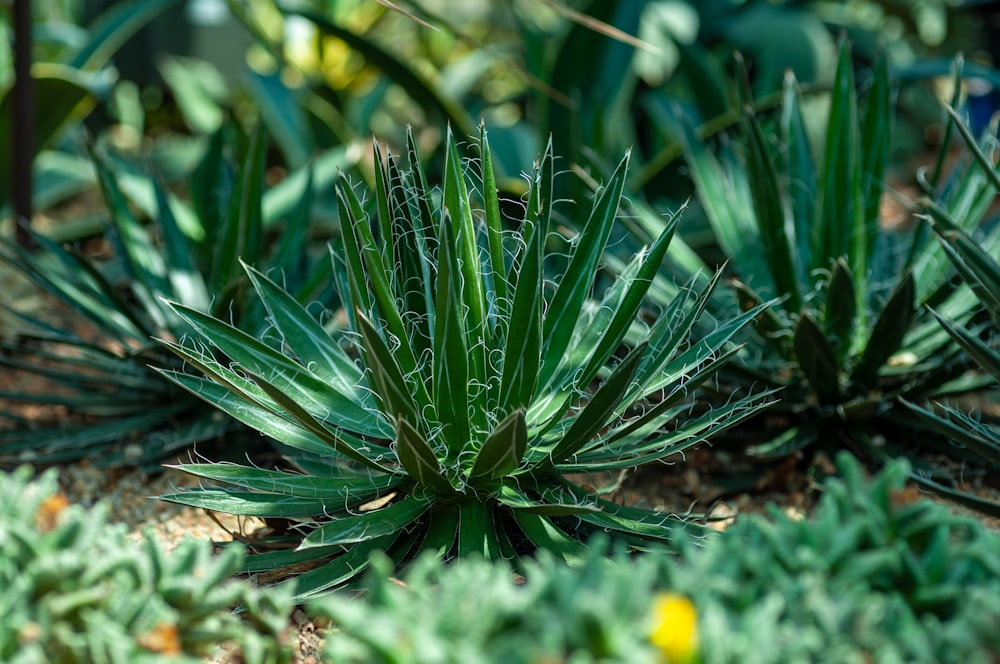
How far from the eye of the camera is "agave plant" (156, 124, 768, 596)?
66.2 inches

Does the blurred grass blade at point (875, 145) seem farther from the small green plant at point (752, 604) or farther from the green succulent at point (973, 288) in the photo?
the small green plant at point (752, 604)

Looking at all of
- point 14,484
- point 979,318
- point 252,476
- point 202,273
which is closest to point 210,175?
point 202,273

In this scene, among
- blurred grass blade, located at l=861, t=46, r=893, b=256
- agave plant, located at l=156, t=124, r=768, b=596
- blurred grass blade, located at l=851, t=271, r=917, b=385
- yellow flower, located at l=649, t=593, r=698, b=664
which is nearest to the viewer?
yellow flower, located at l=649, t=593, r=698, b=664

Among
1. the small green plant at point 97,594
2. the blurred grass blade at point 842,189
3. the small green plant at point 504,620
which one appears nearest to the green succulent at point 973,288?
the blurred grass blade at point 842,189

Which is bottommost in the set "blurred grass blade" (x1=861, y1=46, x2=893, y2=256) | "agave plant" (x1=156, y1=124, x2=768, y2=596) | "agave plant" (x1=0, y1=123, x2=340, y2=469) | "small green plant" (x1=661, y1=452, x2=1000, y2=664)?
"agave plant" (x1=0, y1=123, x2=340, y2=469)

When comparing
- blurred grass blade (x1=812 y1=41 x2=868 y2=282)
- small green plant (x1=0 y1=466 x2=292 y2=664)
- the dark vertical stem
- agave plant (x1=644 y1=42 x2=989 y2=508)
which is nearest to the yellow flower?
small green plant (x1=0 y1=466 x2=292 y2=664)

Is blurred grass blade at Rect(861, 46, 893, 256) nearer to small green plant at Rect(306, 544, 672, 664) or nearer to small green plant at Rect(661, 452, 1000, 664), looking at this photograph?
small green plant at Rect(661, 452, 1000, 664)

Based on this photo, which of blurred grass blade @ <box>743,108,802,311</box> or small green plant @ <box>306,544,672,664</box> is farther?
blurred grass blade @ <box>743,108,802,311</box>

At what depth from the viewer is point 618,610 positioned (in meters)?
1.09

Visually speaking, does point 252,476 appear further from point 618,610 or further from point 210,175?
point 210,175

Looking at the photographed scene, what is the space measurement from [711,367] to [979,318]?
856mm

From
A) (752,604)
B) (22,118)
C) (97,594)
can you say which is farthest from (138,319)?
(752,604)

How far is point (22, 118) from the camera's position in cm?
293

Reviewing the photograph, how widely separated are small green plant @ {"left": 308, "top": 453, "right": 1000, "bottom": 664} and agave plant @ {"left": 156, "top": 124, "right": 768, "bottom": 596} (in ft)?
1.39
